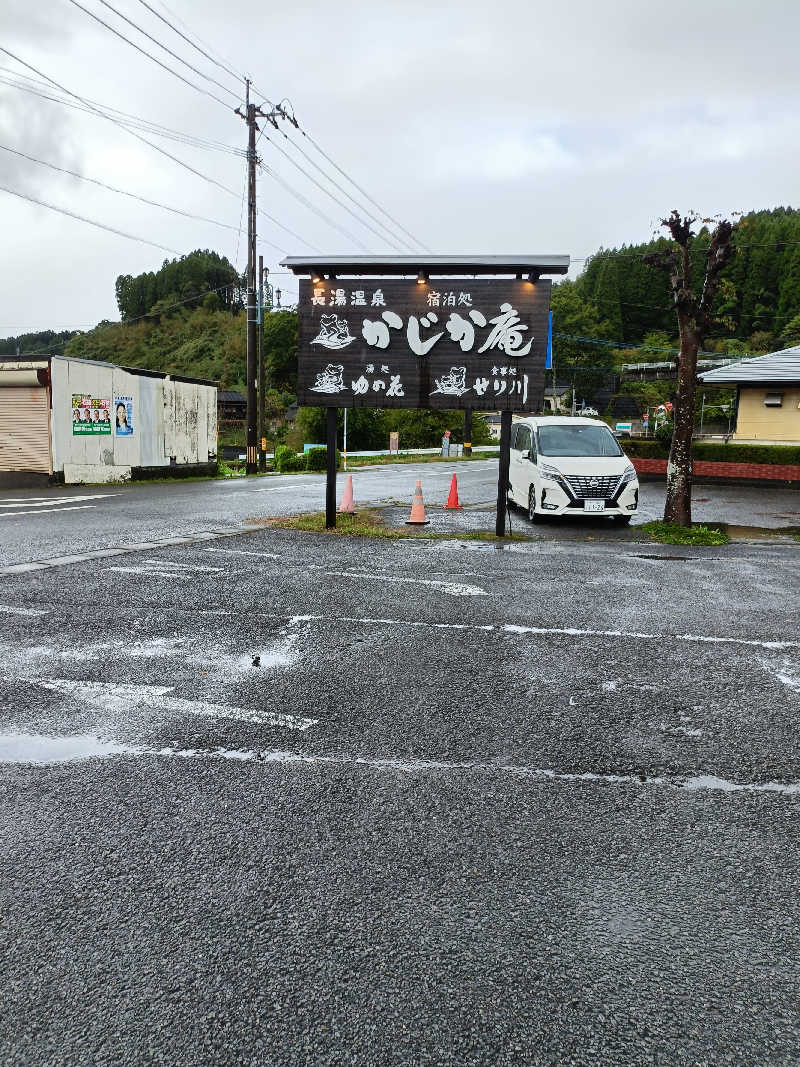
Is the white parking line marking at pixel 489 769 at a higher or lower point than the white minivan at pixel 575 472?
lower

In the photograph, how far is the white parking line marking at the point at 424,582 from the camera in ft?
25.2

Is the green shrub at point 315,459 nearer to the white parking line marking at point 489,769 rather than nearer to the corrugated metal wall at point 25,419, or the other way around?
the corrugated metal wall at point 25,419

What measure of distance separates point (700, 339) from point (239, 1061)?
44.6 ft

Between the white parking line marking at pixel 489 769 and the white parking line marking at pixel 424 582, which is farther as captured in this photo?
the white parking line marking at pixel 424 582

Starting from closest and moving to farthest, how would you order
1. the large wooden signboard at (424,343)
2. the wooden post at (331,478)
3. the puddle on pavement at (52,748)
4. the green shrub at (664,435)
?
the puddle on pavement at (52,748) < the large wooden signboard at (424,343) < the wooden post at (331,478) < the green shrub at (664,435)

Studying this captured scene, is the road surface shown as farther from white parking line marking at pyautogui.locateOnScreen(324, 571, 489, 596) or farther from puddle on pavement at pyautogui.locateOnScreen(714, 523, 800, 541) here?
white parking line marking at pyautogui.locateOnScreen(324, 571, 489, 596)

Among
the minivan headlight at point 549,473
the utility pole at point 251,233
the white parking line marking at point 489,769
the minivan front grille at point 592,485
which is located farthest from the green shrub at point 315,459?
the white parking line marking at point 489,769

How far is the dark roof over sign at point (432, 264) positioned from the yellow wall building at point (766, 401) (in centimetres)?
1772

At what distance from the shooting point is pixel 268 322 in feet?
287

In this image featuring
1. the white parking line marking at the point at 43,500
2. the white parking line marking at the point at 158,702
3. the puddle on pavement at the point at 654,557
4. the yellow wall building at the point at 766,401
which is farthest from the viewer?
the yellow wall building at the point at 766,401

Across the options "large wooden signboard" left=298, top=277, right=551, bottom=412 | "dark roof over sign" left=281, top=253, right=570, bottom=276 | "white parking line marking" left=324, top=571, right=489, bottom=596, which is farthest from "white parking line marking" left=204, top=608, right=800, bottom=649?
"dark roof over sign" left=281, top=253, right=570, bottom=276

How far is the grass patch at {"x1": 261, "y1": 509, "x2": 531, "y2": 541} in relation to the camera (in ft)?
38.0

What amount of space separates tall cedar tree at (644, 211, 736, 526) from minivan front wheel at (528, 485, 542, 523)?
2282mm

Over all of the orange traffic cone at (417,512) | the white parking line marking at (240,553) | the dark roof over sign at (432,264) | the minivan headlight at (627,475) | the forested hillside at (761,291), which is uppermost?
the forested hillside at (761,291)
